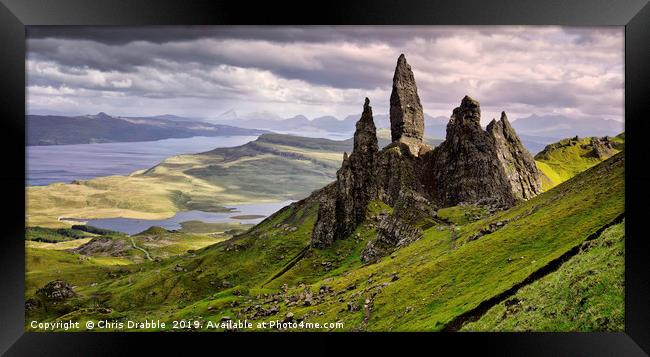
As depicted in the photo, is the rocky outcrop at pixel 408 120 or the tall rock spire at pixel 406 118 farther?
the rocky outcrop at pixel 408 120

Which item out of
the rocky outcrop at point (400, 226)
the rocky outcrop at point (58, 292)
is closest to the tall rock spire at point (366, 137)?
the rocky outcrop at point (400, 226)

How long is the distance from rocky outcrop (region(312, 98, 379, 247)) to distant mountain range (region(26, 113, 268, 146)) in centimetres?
4937

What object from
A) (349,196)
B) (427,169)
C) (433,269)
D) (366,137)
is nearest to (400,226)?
(349,196)

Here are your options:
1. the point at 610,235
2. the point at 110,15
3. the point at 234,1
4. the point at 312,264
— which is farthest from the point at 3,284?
the point at 312,264

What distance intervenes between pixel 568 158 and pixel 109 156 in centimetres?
13280

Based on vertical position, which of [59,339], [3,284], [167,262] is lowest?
[167,262]

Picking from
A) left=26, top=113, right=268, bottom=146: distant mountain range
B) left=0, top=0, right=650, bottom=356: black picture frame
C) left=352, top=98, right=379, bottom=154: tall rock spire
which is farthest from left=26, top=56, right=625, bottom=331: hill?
left=26, top=113, right=268, bottom=146: distant mountain range

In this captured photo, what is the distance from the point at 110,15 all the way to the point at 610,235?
40934 mm

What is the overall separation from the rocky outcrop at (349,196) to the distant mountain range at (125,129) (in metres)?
49.4

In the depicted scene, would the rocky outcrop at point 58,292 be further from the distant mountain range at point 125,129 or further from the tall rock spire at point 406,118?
the tall rock spire at point 406,118

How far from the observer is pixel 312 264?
120188mm

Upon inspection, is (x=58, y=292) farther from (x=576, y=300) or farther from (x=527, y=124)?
(x=576, y=300)

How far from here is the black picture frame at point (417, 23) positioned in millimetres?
36562

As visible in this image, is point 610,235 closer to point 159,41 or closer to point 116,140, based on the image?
point 159,41
